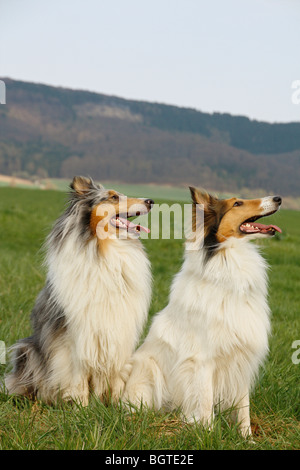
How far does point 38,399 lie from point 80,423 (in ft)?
2.82

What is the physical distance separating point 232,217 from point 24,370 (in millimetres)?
2300

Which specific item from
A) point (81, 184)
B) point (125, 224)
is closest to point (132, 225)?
point (125, 224)

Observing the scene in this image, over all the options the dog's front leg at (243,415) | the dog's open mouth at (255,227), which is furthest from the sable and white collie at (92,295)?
the dog's front leg at (243,415)

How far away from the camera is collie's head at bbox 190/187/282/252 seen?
4.03 m

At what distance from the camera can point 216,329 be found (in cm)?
404

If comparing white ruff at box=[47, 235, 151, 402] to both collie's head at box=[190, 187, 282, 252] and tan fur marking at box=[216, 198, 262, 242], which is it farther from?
tan fur marking at box=[216, 198, 262, 242]

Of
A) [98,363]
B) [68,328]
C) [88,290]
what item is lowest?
[98,363]

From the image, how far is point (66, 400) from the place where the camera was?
4379 mm

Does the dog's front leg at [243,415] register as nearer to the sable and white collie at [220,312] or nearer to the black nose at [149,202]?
the sable and white collie at [220,312]

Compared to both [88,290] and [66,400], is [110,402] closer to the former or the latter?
[66,400]

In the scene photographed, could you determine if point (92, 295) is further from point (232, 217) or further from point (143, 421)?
point (232, 217)

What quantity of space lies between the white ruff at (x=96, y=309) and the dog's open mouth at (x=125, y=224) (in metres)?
0.12
